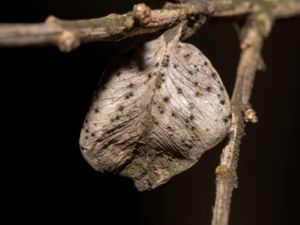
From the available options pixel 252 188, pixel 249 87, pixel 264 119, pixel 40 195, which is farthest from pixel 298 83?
pixel 249 87

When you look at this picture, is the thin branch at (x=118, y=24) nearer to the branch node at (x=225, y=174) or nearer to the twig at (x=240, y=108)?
the twig at (x=240, y=108)

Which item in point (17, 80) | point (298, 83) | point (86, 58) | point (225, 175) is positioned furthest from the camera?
point (298, 83)

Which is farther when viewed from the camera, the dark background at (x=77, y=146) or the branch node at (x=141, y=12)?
the dark background at (x=77, y=146)

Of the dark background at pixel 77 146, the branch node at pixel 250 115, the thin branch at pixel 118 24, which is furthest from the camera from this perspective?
the dark background at pixel 77 146

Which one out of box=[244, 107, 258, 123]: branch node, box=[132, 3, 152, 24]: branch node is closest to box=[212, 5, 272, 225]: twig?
box=[244, 107, 258, 123]: branch node

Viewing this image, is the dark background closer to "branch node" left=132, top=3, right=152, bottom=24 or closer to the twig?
the twig

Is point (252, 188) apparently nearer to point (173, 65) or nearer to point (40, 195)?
point (40, 195)

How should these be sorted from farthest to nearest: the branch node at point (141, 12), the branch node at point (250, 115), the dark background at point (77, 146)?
the dark background at point (77, 146), the branch node at point (250, 115), the branch node at point (141, 12)

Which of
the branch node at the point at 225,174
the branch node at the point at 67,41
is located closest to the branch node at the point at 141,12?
the branch node at the point at 67,41
